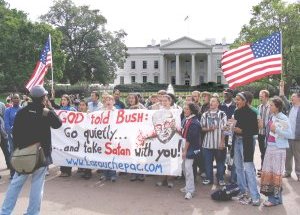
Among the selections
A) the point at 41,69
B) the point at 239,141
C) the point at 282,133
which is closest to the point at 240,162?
the point at 239,141

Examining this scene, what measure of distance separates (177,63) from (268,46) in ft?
296

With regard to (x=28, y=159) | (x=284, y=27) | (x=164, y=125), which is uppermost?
(x=284, y=27)

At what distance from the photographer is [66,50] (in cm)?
7156

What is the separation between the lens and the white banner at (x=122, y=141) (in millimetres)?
8500

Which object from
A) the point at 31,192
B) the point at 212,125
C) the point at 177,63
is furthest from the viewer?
the point at 177,63

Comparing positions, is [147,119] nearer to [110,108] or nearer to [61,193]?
[110,108]

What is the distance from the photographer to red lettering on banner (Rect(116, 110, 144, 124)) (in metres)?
9.00

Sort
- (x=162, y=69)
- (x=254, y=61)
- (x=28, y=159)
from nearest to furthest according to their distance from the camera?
(x=28, y=159) → (x=254, y=61) → (x=162, y=69)

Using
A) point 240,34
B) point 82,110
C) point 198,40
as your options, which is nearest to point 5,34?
point 240,34

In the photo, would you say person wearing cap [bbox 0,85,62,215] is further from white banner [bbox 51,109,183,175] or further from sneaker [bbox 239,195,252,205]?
sneaker [bbox 239,195,252,205]

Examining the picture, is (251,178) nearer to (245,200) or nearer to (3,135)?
(245,200)

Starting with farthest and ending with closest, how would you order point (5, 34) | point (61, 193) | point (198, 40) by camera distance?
1. point (198, 40)
2. point (5, 34)
3. point (61, 193)

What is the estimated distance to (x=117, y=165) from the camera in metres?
8.93

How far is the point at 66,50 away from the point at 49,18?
6.08 meters
